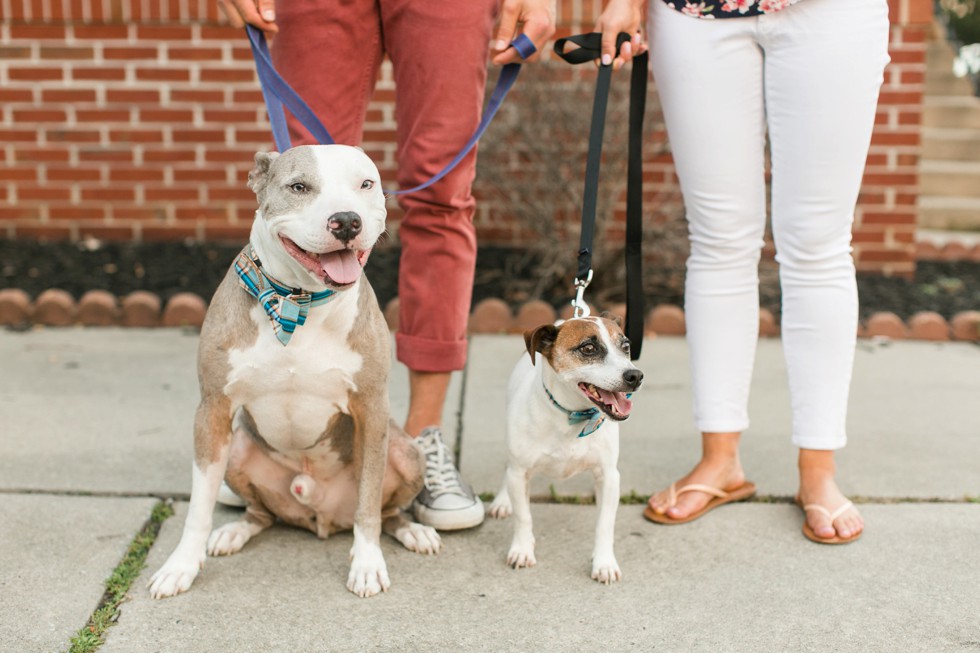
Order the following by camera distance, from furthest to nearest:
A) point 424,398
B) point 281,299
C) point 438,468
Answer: point 424,398 → point 438,468 → point 281,299

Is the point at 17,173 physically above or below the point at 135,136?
below

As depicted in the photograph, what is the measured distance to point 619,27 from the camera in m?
3.06

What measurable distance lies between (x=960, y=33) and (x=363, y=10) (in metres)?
8.79

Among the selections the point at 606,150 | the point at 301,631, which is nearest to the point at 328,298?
the point at 301,631

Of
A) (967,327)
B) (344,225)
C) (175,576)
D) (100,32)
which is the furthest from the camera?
(100,32)

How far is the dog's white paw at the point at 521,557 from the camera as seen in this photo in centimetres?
293

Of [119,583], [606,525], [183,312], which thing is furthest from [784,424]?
[183,312]

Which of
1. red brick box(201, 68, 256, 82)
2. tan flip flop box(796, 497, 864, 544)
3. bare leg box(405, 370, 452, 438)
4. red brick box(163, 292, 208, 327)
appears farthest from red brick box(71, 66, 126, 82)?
tan flip flop box(796, 497, 864, 544)

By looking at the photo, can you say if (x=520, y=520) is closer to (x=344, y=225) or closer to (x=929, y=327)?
(x=344, y=225)

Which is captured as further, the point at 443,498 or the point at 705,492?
the point at 705,492

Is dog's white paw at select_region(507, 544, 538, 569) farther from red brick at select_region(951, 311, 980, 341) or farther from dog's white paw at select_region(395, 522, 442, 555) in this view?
red brick at select_region(951, 311, 980, 341)

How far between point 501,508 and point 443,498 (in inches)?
8.9

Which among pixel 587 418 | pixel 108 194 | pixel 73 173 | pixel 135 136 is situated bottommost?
pixel 587 418

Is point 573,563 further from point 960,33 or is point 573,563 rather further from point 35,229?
point 960,33
